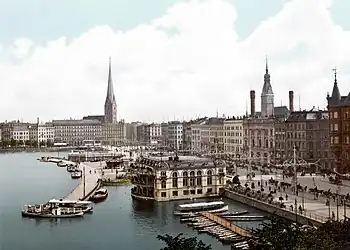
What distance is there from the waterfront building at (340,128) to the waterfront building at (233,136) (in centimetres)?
1122

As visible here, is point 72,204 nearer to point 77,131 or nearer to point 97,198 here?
point 97,198

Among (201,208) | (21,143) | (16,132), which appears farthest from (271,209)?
(16,132)

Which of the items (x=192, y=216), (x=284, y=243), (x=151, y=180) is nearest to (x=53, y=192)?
(x=151, y=180)

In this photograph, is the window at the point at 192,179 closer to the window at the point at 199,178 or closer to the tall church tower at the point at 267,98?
the window at the point at 199,178

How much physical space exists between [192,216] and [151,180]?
3820 mm

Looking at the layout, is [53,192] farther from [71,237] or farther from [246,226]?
[246,226]

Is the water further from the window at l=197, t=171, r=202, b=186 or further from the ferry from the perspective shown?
the window at l=197, t=171, r=202, b=186

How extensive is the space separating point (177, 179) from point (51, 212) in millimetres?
4392

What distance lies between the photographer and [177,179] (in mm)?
19359

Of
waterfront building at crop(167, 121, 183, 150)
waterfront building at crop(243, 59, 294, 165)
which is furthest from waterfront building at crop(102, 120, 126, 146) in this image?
waterfront building at crop(243, 59, 294, 165)

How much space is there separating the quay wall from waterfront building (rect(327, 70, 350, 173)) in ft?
16.8

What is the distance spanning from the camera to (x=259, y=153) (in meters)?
31.5


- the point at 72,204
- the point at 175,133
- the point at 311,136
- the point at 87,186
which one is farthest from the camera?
the point at 175,133

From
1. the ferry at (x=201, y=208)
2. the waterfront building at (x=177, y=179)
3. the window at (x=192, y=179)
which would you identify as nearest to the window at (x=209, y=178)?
the waterfront building at (x=177, y=179)
